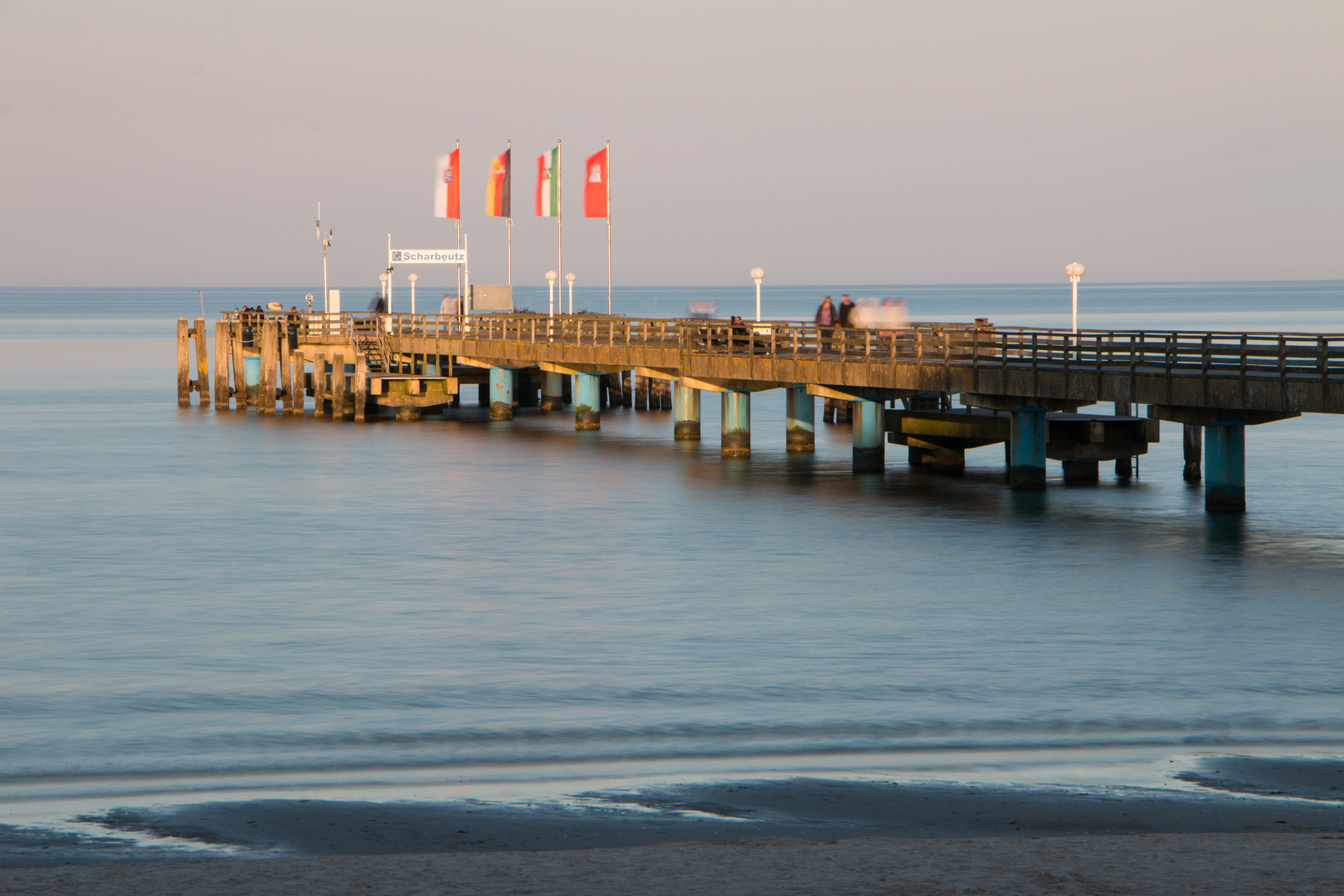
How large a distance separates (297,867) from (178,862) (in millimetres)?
813

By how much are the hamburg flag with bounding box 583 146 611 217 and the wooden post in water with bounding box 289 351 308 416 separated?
38.8 feet

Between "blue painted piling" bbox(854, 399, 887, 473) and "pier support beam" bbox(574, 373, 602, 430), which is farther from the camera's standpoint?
"pier support beam" bbox(574, 373, 602, 430)

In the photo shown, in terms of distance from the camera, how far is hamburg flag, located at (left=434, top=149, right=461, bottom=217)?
57.5 meters

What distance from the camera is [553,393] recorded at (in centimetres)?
5888

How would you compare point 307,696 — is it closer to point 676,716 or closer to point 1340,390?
point 676,716

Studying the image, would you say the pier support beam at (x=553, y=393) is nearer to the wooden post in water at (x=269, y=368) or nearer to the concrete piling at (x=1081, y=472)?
the wooden post in water at (x=269, y=368)

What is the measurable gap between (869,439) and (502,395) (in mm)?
19384

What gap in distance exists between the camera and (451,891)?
927cm

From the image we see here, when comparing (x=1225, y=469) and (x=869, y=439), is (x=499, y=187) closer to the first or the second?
(x=869, y=439)

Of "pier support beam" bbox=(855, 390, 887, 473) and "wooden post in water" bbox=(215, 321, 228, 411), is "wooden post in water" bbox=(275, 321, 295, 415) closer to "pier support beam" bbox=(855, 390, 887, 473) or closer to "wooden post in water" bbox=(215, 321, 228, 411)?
"wooden post in water" bbox=(215, 321, 228, 411)

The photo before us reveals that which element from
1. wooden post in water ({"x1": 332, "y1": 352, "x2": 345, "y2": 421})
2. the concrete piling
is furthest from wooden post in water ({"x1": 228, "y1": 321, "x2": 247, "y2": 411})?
the concrete piling

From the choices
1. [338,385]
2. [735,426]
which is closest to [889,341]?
[735,426]

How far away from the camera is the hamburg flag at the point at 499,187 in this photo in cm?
5609

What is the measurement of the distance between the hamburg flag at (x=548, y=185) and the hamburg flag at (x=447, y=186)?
3.32m
